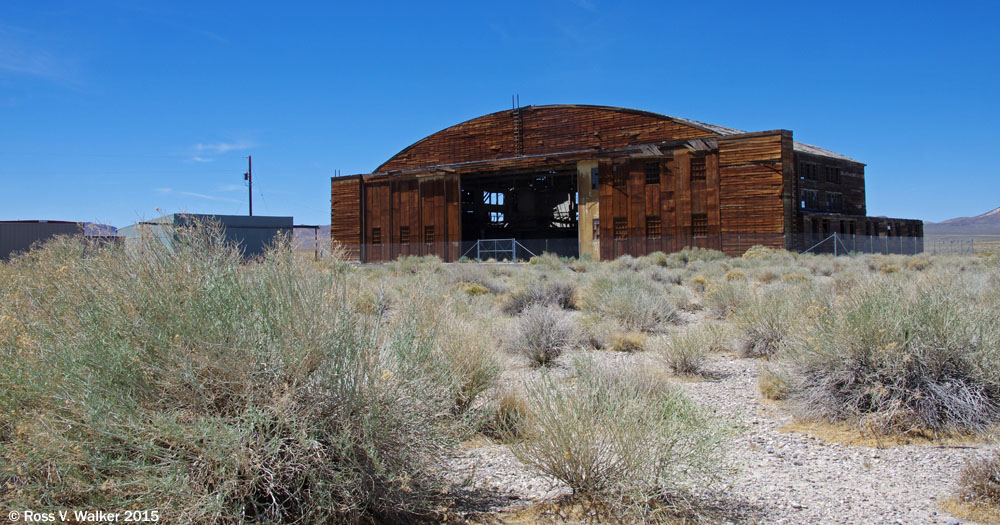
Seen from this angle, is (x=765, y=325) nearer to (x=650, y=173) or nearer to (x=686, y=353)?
(x=686, y=353)

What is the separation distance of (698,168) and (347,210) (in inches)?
865

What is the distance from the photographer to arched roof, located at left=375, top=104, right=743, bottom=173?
102 ft

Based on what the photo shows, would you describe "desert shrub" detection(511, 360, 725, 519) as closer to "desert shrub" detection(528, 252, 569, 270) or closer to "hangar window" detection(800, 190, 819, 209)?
"desert shrub" detection(528, 252, 569, 270)

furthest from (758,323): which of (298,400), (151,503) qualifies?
(151,503)

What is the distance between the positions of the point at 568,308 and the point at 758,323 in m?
5.80

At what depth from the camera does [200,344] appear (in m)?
3.15

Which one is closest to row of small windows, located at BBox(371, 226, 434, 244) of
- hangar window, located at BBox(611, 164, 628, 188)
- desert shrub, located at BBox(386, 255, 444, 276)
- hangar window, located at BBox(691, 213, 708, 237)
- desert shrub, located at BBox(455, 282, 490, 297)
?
desert shrub, located at BBox(386, 255, 444, 276)

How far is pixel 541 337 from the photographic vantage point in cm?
862

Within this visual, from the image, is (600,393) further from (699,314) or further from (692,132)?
(692,132)

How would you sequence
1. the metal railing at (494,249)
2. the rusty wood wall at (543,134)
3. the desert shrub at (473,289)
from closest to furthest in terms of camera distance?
the desert shrub at (473,289) < the rusty wood wall at (543,134) < the metal railing at (494,249)

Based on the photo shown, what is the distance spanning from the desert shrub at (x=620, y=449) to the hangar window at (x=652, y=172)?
27.8 m

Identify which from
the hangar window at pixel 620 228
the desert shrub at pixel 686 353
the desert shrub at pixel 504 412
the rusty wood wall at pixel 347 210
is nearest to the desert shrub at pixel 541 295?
the desert shrub at pixel 686 353

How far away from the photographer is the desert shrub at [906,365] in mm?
5207

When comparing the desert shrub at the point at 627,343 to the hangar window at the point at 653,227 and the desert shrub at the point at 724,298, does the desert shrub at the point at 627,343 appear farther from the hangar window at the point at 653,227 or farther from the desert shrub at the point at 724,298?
the hangar window at the point at 653,227
